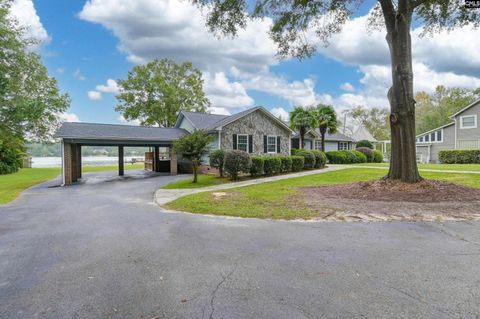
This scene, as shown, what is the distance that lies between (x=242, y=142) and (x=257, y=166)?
4793mm

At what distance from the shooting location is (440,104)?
47.2 meters

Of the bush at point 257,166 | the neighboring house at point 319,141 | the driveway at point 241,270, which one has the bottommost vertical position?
the driveway at point 241,270

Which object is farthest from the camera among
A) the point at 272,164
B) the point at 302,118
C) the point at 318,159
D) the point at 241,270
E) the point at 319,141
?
the point at 319,141

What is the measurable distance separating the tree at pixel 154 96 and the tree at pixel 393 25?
83.2 feet

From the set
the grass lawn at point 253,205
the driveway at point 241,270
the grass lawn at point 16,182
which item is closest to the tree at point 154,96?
the grass lawn at point 16,182

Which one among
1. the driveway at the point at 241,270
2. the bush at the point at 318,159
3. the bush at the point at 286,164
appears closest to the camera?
the driveway at the point at 241,270

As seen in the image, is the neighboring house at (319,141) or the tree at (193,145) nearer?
the tree at (193,145)

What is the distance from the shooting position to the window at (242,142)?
19867mm

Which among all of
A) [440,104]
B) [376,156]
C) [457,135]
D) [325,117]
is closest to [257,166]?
[325,117]

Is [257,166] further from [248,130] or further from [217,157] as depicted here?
[248,130]

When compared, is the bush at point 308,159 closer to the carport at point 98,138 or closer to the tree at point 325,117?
the tree at point 325,117

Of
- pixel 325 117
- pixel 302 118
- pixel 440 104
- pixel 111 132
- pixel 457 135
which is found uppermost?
pixel 440 104

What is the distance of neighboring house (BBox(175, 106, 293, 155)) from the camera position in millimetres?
19203

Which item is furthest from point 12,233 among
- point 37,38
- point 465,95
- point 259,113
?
point 465,95
